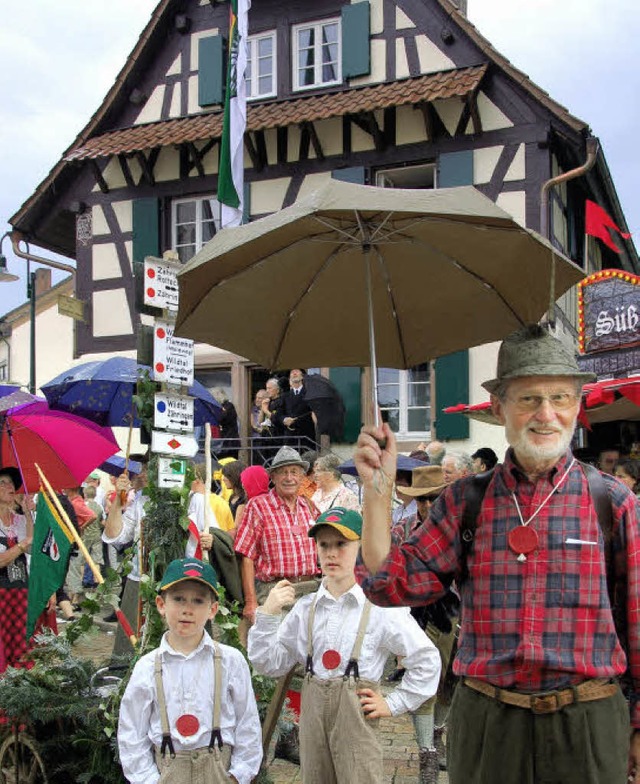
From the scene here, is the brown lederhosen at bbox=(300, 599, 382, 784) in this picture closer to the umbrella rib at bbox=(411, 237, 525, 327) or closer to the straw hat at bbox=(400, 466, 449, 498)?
the umbrella rib at bbox=(411, 237, 525, 327)

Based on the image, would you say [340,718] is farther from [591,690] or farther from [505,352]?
[505,352]

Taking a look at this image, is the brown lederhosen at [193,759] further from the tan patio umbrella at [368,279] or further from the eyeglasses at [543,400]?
the eyeglasses at [543,400]

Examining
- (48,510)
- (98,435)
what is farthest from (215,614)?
(98,435)

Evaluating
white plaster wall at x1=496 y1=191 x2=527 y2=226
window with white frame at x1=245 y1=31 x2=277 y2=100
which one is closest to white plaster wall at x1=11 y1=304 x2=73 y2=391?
window with white frame at x1=245 y1=31 x2=277 y2=100

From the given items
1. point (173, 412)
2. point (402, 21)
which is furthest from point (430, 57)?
point (173, 412)

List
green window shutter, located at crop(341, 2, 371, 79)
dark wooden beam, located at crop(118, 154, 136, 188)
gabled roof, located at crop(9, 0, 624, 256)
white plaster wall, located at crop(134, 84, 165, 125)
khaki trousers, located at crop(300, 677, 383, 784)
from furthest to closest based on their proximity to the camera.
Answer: white plaster wall, located at crop(134, 84, 165, 125), dark wooden beam, located at crop(118, 154, 136, 188), green window shutter, located at crop(341, 2, 371, 79), gabled roof, located at crop(9, 0, 624, 256), khaki trousers, located at crop(300, 677, 383, 784)

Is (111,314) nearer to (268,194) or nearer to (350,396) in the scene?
Answer: (268,194)

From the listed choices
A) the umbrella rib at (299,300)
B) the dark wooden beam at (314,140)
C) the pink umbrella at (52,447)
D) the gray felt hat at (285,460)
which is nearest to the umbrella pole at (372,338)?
the umbrella rib at (299,300)

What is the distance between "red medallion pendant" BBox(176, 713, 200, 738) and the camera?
3.63 m

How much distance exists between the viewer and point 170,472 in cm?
507

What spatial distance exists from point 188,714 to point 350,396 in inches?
452

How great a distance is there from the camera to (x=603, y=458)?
8.86 metres

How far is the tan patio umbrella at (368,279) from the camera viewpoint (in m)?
2.72

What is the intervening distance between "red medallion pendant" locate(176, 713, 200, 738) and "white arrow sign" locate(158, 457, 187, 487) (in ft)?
5.22
